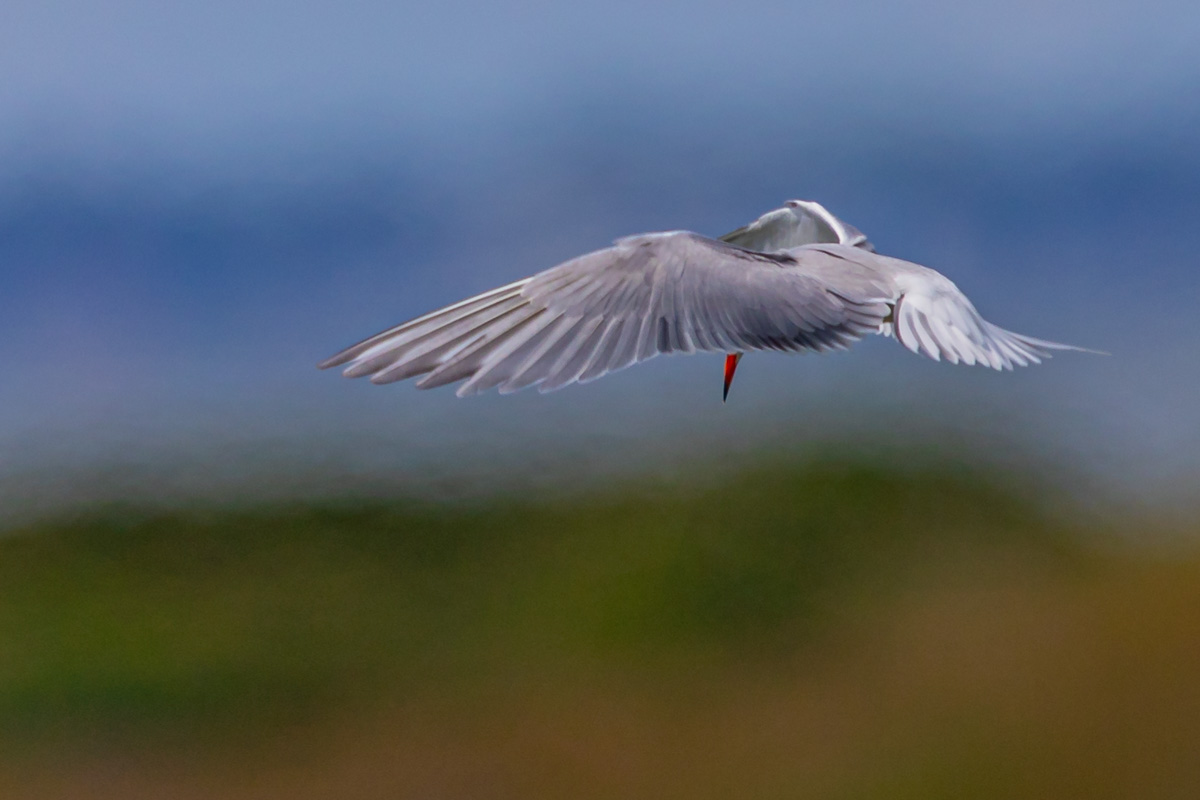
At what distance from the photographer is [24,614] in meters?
10.2

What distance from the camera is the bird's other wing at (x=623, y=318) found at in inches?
92.9

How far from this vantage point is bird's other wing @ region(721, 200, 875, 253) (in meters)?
3.57

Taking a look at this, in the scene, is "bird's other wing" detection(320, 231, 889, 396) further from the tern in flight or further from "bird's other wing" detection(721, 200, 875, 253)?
"bird's other wing" detection(721, 200, 875, 253)

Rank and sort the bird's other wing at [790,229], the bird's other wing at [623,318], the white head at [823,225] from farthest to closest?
the bird's other wing at [790,229] < the white head at [823,225] < the bird's other wing at [623,318]

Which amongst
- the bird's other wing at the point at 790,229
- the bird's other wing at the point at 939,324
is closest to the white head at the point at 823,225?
the bird's other wing at the point at 790,229

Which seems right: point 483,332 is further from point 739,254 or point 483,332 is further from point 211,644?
point 211,644

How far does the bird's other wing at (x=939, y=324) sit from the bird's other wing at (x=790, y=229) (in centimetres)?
45

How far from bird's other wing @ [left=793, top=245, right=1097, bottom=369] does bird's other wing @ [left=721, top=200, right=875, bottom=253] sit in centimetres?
45

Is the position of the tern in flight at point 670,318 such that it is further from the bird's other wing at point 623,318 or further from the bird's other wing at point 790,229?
the bird's other wing at point 790,229

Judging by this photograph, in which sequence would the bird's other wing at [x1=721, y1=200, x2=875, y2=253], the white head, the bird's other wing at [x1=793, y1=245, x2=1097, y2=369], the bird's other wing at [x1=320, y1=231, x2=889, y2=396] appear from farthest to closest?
the bird's other wing at [x1=721, y1=200, x2=875, y2=253] → the white head → the bird's other wing at [x1=793, y1=245, x2=1097, y2=369] → the bird's other wing at [x1=320, y1=231, x2=889, y2=396]

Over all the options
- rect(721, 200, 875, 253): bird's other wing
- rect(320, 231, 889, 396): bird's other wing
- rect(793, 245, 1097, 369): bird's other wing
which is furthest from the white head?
rect(320, 231, 889, 396): bird's other wing

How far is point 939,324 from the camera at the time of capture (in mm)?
2885

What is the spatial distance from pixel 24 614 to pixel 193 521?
4.90 feet

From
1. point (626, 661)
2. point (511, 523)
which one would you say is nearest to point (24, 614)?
point (511, 523)
